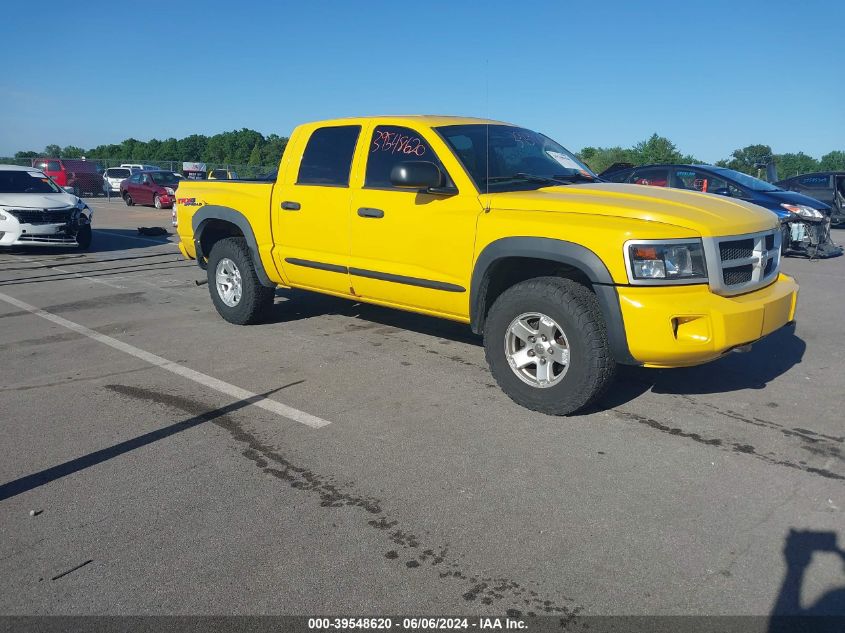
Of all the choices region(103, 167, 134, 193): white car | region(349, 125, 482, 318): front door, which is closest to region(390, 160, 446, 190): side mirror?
region(349, 125, 482, 318): front door

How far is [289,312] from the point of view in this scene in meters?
7.80

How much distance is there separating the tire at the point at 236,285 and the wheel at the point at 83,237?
23.6 feet

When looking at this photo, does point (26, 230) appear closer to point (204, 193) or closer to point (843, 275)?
point (204, 193)

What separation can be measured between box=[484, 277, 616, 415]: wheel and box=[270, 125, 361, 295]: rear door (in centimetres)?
171

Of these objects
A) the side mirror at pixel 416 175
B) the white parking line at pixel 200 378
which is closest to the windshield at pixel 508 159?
the side mirror at pixel 416 175

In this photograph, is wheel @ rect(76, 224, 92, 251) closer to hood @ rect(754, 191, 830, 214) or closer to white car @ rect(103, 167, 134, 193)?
hood @ rect(754, 191, 830, 214)

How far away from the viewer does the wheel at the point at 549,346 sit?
4309 millimetres

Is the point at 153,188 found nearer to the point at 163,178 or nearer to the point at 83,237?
the point at 163,178

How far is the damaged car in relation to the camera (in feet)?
38.1

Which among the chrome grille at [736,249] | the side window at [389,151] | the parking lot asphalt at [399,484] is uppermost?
the side window at [389,151]

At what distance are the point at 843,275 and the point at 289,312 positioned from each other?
790 centimetres

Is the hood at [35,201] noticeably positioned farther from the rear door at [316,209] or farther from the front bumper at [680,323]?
the front bumper at [680,323]

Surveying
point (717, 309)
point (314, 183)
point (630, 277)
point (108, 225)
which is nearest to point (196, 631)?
point (630, 277)

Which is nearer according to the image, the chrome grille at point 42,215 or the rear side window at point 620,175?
the chrome grille at point 42,215
